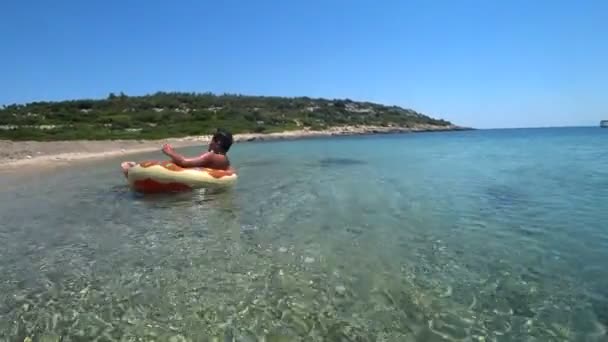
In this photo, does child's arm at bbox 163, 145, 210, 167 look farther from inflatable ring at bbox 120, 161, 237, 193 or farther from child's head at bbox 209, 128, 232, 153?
child's head at bbox 209, 128, 232, 153

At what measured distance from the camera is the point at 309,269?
5.59 meters

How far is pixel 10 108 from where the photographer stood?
6969 cm

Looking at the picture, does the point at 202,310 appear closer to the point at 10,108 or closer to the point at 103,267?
the point at 103,267

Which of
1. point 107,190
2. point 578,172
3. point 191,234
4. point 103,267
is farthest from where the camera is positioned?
point 578,172

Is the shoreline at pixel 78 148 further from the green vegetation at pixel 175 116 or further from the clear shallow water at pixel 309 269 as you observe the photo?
the clear shallow water at pixel 309 269

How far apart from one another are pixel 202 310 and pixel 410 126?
327 ft

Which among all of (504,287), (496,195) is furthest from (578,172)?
(504,287)

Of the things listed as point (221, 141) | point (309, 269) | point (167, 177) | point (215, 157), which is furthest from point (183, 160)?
point (309, 269)

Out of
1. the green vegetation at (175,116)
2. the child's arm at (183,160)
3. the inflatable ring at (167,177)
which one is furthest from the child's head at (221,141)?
the green vegetation at (175,116)

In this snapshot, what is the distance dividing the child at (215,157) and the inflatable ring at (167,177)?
0.81 feet

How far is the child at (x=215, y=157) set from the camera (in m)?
12.0

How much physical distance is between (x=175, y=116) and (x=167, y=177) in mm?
59563

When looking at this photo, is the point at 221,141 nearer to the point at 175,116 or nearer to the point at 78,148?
the point at 78,148

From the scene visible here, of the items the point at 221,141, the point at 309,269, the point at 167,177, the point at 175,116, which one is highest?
the point at 175,116
